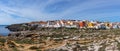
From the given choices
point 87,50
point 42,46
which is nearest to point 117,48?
point 87,50

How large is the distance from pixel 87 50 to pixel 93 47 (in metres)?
2.01

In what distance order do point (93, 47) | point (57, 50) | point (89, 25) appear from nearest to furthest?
point (57, 50)
point (93, 47)
point (89, 25)

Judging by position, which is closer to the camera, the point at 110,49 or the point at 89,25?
the point at 110,49

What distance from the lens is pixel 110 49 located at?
1492 inches

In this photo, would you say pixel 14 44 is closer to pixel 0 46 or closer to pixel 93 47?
pixel 0 46

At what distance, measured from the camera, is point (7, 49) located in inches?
1446

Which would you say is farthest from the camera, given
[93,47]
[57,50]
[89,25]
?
[89,25]

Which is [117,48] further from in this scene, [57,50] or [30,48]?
[30,48]

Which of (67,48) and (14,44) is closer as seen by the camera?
(67,48)

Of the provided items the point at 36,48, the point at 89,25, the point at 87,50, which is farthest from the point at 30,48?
the point at 89,25

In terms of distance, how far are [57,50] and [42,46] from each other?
481 cm

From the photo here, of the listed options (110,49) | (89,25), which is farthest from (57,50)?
(89,25)

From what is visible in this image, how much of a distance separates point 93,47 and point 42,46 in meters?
7.09

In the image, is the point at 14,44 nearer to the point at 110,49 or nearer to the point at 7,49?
the point at 7,49
